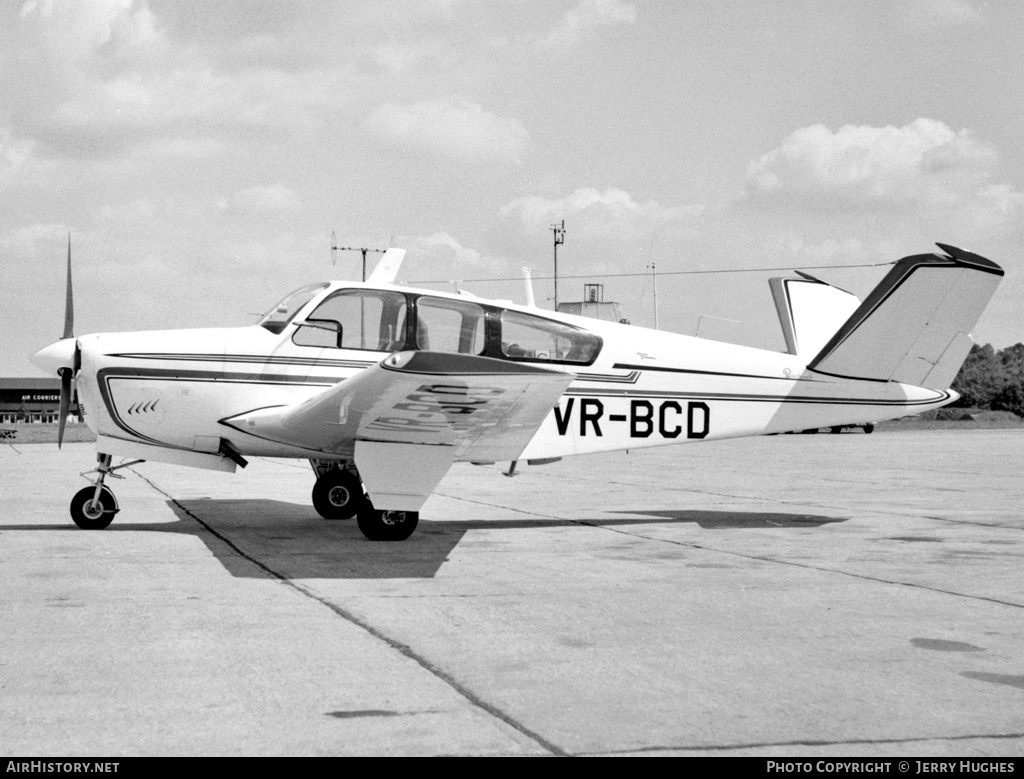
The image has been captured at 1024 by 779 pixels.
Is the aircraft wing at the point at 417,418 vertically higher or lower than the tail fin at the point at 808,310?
lower

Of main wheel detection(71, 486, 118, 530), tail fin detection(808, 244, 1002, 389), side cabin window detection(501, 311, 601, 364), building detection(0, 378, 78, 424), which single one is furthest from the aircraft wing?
building detection(0, 378, 78, 424)

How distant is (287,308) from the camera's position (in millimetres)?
10375

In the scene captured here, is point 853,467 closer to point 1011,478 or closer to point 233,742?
point 1011,478

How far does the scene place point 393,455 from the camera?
900 centimetres

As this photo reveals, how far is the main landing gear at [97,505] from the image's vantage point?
33.6 ft

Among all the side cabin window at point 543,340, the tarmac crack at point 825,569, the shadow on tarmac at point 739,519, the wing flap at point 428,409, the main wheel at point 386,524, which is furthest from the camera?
the shadow on tarmac at point 739,519

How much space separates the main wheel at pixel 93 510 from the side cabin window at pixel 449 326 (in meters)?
3.41

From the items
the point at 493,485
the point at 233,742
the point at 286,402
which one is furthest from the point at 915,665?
the point at 493,485

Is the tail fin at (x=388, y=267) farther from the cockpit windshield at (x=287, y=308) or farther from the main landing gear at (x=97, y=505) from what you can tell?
the main landing gear at (x=97, y=505)

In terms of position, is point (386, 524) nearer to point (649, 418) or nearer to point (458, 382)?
point (458, 382)

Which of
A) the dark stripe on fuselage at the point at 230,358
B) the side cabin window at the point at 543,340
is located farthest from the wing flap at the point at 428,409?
the side cabin window at the point at 543,340

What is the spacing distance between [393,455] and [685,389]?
354 centimetres

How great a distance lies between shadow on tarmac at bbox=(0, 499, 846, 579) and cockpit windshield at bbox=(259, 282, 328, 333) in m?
2.02

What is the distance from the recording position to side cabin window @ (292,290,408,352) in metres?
10.2
